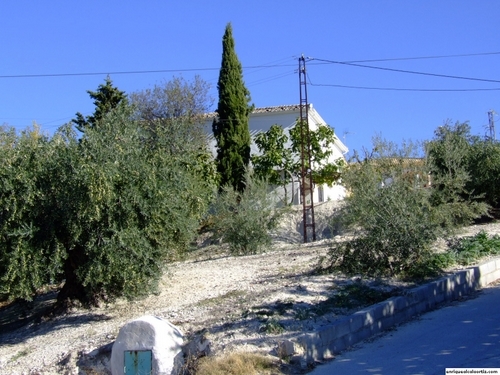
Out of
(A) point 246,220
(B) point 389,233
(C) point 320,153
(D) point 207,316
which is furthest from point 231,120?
(D) point 207,316

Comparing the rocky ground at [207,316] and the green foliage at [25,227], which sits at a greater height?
the green foliage at [25,227]

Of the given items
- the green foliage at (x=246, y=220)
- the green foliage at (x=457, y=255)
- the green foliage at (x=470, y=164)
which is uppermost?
the green foliage at (x=470, y=164)

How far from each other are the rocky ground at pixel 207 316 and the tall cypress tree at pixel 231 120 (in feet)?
53.8

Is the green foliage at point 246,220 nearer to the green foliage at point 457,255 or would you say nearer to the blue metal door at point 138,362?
the green foliage at point 457,255

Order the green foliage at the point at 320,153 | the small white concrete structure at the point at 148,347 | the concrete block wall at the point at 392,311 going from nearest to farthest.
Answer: the concrete block wall at the point at 392,311
the small white concrete structure at the point at 148,347
the green foliage at the point at 320,153

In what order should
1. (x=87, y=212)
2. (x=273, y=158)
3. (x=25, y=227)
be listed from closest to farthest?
(x=87, y=212)
(x=25, y=227)
(x=273, y=158)

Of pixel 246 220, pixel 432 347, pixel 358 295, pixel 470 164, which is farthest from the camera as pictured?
pixel 470 164

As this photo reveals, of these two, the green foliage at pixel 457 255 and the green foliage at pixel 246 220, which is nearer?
the green foliage at pixel 457 255

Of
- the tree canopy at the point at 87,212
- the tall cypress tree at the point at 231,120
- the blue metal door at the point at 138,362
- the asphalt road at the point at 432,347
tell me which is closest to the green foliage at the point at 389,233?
the asphalt road at the point at 432,347

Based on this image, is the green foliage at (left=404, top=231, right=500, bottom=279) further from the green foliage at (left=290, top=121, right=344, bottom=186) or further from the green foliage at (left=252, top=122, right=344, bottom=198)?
the green foliage at (left=252, top=122, right=344, bottom=198)

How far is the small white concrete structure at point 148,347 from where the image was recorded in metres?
8.30

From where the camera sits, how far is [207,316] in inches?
392

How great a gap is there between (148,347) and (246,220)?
36.7ft

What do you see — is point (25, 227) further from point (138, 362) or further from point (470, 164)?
point (470, 164)
